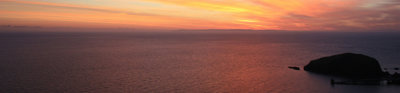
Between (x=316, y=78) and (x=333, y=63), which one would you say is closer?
(x=316, y=78)

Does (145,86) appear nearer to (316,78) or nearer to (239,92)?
(239,92)

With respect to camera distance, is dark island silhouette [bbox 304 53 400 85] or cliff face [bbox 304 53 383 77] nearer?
dark island silhouette [bbox 304 53 400 85]

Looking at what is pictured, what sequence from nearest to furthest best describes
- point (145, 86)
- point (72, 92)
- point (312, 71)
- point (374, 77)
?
point (72, 92)
point (145, 86)
point (374, 77)
point (312, 71)

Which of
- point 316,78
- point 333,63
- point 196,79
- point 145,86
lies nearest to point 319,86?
point 316,78

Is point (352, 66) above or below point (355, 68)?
above

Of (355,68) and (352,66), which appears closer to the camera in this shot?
(355,68)

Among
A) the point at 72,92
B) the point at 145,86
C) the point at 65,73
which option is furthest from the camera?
the point at 65,73

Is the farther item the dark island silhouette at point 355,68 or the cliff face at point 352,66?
the cliff face at point 352,66
